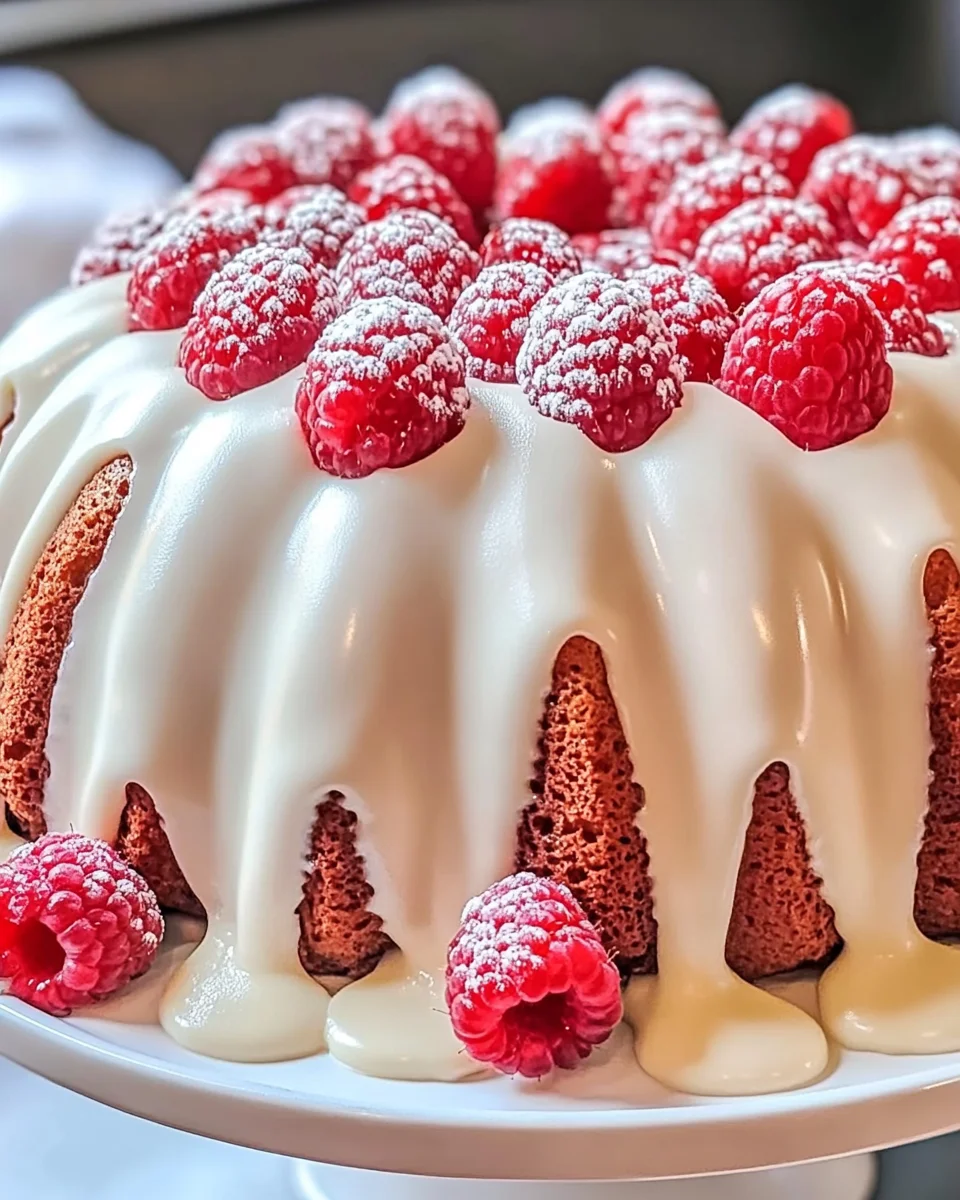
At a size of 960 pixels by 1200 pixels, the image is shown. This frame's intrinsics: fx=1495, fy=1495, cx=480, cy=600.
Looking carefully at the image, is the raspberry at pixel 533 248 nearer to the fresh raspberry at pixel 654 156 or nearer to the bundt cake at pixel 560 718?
the bundt cake at pixel 560 718

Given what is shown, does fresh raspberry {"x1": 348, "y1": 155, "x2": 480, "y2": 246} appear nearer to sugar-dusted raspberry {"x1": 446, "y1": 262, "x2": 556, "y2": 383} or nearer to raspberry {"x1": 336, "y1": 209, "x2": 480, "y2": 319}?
raspberry {"x1": 336, "y1": 209, "x2": 480, "y2": 319}

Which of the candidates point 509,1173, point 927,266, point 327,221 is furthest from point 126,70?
point 509,1173

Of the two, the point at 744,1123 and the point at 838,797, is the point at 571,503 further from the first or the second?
the point at 744,1123

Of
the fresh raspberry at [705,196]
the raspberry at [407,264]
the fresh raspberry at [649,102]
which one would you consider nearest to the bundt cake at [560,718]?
the raspberry at [407,264]

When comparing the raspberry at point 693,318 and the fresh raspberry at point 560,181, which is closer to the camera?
the raspberry at point 693,318

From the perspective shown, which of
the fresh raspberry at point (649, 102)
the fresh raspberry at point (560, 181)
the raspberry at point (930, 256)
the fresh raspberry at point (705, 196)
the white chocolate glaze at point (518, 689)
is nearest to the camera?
the white chocolate glaze at point (518, 689)

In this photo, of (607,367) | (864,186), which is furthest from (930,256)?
(607,367)
